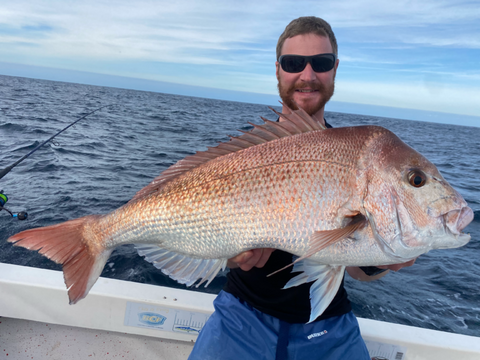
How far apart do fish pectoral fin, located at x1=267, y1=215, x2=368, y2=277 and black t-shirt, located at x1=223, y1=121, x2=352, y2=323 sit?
0.60 meters

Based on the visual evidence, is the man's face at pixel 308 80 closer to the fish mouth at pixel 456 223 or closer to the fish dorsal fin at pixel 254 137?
the fish dorsal fin at pixel 254 137

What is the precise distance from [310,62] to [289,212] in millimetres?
1552

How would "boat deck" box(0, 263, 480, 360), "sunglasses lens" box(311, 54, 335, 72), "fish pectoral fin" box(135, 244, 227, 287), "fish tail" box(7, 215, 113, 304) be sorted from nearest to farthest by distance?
"fish tail" box(7, 215, 113, 304)
"fish pectoral fin" box(135, 244, 227, 287)
"sunglasses lens" box(311, 54, 335, 72)
"boat deck" box(0, 263, 480, 360)

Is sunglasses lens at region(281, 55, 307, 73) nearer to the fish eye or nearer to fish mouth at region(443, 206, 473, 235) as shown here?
the fish eye

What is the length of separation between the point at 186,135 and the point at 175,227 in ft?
49.1

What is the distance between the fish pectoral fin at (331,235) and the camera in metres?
1.52

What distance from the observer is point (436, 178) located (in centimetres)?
158

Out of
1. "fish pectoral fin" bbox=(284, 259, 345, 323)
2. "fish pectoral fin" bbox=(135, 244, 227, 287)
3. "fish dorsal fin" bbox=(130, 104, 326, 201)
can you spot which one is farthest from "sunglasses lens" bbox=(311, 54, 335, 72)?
"fish pectoral fin" bbox=(135, 244, 227, 287)

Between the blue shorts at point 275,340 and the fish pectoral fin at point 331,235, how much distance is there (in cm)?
83

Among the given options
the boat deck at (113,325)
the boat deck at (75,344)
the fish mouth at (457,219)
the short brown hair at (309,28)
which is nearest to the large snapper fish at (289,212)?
the fish mouth at (457,219)

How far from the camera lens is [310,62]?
8.59ft

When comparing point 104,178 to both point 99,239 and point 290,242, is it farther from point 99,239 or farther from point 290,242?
point 290,242

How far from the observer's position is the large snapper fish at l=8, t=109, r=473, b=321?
1546 mm

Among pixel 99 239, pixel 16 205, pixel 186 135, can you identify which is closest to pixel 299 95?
pixel 99 239
